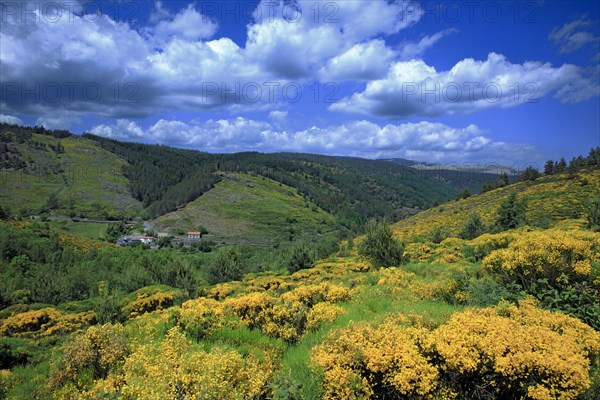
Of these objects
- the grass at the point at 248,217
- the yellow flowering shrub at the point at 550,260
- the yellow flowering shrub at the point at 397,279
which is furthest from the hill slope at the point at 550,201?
the grass at the point at 248,217

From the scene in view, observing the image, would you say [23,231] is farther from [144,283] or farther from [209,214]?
[209,214]

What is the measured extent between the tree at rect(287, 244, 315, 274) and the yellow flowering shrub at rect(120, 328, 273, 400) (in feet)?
108

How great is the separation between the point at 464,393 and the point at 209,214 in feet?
510

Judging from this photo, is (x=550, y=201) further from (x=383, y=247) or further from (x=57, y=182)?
(x=57, y=182)

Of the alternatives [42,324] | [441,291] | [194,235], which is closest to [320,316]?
[441,291]

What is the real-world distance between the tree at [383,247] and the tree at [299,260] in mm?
16968

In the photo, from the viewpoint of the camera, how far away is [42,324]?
2844 cm

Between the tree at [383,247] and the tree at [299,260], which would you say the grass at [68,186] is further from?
the tree at [383,247]

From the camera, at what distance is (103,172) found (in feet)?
625

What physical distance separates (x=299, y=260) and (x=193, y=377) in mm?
34562

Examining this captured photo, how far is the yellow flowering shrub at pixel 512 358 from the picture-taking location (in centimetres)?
430

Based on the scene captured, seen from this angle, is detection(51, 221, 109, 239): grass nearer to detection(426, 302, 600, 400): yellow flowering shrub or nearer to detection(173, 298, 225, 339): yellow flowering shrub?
detection(173, 298, 225, 339): yellow flowering shrub

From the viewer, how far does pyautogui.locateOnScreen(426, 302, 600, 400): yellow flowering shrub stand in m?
4.30

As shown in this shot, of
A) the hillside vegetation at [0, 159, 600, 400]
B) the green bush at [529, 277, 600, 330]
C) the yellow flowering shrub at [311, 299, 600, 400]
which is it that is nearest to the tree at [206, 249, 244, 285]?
the hillside vegetation at [0, 159, 600, 400]
